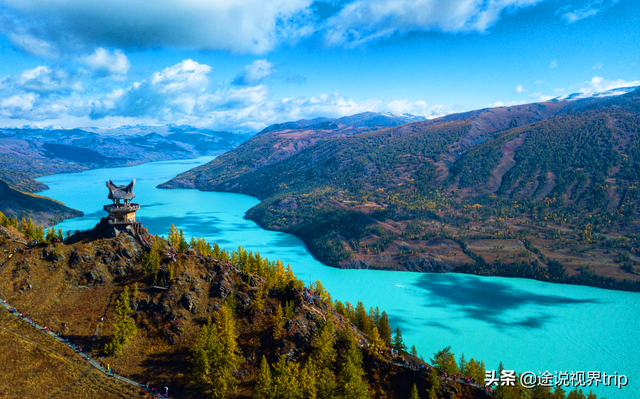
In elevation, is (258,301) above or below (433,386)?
above

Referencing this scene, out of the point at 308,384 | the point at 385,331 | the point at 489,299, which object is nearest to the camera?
the point at 308,384

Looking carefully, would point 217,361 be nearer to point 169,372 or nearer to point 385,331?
point 169,372

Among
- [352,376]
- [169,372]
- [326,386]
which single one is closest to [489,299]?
[352,376]

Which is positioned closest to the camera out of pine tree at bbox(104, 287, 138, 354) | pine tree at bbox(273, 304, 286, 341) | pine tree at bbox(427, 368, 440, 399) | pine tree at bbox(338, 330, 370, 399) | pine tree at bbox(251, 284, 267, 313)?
pine tree at bbox(338, 330, 370, 399)

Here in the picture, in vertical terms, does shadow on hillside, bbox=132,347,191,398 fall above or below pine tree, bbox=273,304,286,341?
below

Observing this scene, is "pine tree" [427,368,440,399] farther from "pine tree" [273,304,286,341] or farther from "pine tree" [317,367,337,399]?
"pine tree" [273,304,286,341]

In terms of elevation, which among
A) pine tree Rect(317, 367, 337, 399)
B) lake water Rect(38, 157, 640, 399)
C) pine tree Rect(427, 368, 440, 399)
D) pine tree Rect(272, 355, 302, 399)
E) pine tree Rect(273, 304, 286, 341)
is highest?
pine tree Rect(273, 304, 286, 341)

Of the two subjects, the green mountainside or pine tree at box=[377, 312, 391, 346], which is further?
pine tree at box=[377, 312, 391, 346]

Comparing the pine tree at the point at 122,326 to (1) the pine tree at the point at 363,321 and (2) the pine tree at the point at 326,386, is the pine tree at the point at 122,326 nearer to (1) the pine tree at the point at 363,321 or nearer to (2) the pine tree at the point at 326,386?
(2) the pine tree at the point at 326,386

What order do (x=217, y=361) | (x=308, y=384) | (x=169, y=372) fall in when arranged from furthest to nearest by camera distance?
(x=169, y=372), (x=217, y=361), (x=308, y=384)

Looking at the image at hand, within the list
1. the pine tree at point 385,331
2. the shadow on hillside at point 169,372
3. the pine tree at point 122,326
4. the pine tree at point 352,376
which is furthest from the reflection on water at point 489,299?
the pine tree at point 122,326

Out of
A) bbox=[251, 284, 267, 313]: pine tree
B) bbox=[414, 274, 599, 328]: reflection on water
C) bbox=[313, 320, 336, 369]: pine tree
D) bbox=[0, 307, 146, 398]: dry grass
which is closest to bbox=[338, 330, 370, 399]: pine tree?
bbox=[313, 320, 336, 369]: pine tree

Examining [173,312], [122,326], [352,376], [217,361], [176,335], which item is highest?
[122,326]

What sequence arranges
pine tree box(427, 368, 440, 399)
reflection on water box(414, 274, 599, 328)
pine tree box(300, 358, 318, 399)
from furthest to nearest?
1. reflection on water box(414, 274, 599, 328)
2. pine tree box(427, 368, 440, 399)
3. pine tree box(300, 358, 318, 399)
